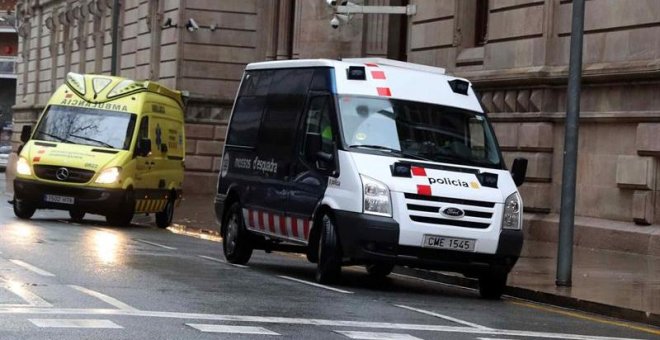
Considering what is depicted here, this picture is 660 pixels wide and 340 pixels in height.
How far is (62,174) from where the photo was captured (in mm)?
23906

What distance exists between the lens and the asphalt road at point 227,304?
10.3 metres

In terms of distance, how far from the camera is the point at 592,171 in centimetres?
2247

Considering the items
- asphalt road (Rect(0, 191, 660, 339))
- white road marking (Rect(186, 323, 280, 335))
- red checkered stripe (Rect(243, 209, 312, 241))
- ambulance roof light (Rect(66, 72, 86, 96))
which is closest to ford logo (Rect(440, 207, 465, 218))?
asphalt road (Rect(0, 191, 660, 339))

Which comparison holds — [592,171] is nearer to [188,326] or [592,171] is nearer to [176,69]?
[188,326]

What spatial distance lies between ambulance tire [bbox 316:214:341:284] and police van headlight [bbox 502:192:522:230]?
1757 mm

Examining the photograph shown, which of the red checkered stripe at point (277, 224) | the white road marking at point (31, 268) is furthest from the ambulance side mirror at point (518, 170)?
the white road marking at point (31, 268)

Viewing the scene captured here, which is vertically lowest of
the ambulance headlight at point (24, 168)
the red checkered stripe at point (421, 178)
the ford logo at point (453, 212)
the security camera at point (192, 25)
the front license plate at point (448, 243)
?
the front license plate at point (448, 243)

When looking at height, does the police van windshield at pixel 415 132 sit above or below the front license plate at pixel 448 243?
above

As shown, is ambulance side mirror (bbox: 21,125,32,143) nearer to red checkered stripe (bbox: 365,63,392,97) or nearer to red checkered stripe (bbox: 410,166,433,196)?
red checkered stripe (bbox: 365,63,392,97)

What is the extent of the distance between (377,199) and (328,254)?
87 cm

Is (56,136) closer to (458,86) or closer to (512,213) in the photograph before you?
(458,86)

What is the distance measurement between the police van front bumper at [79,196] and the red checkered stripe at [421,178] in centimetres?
1076

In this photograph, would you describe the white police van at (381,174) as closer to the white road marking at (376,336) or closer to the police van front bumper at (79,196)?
the white road marking at (376,336)

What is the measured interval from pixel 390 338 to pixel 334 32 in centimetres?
2432
